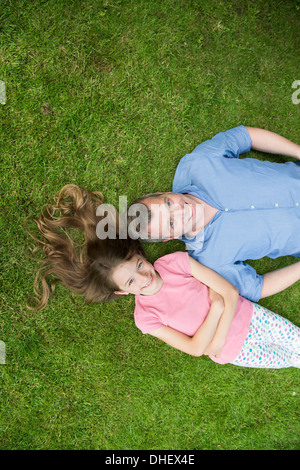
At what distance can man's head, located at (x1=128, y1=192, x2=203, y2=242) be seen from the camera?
2482 mm

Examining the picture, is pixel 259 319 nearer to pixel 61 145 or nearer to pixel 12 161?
pixel 61 145

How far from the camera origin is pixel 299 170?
9.63 ft

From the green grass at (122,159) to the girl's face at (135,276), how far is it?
725 millimetres

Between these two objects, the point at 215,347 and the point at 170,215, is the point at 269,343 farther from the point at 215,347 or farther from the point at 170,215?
the point at 170,215

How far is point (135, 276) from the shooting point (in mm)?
2459

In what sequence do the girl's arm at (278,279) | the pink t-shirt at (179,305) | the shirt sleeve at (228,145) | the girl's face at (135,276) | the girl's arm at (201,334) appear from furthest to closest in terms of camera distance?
the girl's arm at (278,279) → the shirt sleeve at (228,145) → the pink t-shirt at (179,305) → the girl's arm at (201,334) → the girl's face at (135,276)

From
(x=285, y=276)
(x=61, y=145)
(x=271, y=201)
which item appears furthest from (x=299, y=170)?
(x=61, y=145)

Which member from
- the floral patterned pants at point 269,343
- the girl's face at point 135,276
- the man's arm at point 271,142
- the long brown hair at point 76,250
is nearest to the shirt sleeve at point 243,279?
the floral patterned pants at point 269,343

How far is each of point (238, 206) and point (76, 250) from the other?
59.1 inches

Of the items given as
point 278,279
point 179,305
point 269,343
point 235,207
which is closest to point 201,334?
point 179,305

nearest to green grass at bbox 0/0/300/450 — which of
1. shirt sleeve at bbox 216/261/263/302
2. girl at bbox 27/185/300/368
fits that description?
girl at bbox 27/185/300/368

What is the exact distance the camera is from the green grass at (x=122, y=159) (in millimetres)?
3094

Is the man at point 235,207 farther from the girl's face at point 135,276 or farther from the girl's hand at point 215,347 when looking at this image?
the girl's hand at point 215,347

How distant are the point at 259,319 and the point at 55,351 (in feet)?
6.35
